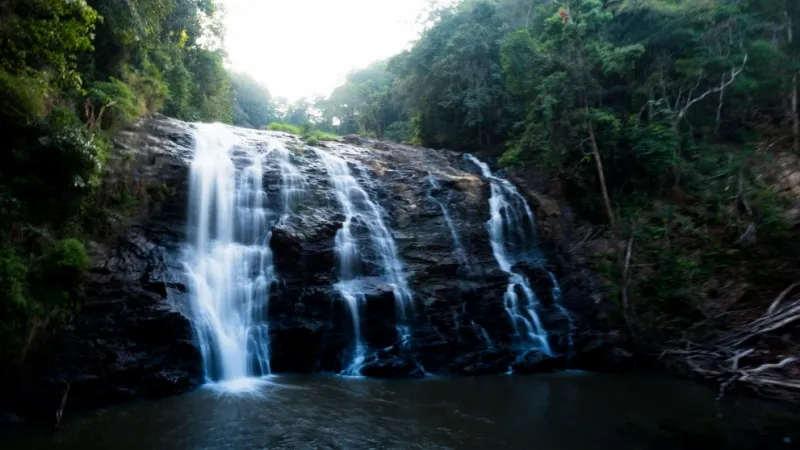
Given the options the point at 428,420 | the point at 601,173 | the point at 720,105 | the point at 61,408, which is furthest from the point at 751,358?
the point at 61,408

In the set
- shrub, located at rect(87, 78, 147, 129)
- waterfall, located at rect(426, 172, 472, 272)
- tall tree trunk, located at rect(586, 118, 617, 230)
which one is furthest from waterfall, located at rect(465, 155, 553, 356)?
shrub, located at rect(87, 78, 147, 129)

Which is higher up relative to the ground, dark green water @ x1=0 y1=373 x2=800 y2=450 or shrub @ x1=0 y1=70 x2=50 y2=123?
shrub @ x1=0 y1=70 x2=50 y2=123

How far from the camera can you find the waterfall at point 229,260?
10891 mm

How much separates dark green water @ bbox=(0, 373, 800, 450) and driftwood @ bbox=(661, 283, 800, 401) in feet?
1.91

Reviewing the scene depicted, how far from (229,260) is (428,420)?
6.62 meters

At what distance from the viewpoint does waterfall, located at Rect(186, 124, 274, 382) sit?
10891mm

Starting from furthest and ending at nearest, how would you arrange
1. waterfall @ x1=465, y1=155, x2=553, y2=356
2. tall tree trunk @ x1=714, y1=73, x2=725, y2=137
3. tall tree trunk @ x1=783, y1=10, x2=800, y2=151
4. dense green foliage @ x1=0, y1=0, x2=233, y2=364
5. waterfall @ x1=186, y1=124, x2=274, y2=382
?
tall tree trunk @ x1=714, y1=73, x2=725, y2=137 → tall tree trunk @ x1=783, y1=10, x2=800, y2=151 → waterfall @ x1=465, y1=155, x2=553, y2=356 → waterfall @ x1=186, y1=124, x2=274, y2=382 → dense green foliage @ x1=0, y1=0, x2=233, y2=364

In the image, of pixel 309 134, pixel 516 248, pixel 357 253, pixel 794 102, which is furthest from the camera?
pixel 309 134

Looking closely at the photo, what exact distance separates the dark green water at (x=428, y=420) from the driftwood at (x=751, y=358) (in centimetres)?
58

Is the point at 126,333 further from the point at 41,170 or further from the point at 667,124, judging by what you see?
the point at 667,124

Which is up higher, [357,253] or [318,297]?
[357,253]

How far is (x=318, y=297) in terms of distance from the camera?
12.4m

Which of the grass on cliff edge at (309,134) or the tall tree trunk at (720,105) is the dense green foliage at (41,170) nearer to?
Answer: the grass on cliff edge at (309,134)

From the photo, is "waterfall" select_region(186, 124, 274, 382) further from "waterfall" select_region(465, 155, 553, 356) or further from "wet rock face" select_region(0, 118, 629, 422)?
"waterfall" select_region(465, 155, 553, 356)
